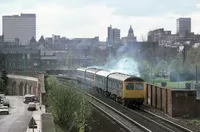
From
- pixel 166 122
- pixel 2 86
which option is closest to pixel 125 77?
pixel 166 122

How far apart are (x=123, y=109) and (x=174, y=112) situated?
194 inches

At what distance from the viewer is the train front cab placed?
138 ft

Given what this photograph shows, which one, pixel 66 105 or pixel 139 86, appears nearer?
pixel 66 105

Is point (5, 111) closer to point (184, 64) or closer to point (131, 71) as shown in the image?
point (131, 71)

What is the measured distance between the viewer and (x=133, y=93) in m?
42.1

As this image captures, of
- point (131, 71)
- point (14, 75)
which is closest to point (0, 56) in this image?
point (14, 75)

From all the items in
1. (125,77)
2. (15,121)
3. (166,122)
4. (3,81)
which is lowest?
(15,121)

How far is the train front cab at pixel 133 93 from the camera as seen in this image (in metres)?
42.1

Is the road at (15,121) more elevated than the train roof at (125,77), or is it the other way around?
the train roof at (125,77)

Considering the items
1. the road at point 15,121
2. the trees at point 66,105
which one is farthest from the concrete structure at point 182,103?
the road at point 15,121

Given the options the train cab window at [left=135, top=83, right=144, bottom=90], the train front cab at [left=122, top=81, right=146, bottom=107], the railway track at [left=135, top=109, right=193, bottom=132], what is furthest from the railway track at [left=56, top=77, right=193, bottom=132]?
the train cab window at [left=135, top=83, right=144, bottom=90]

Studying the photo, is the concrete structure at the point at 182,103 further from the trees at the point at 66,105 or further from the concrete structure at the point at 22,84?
the concrete structure at the point at 22,84

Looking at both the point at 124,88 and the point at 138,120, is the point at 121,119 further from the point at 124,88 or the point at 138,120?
the point at 124,88

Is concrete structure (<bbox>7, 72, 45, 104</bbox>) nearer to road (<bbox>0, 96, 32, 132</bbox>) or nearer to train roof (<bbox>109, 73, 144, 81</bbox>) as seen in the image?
road (<bbox>0, 96, 32, 132</bbox>)
